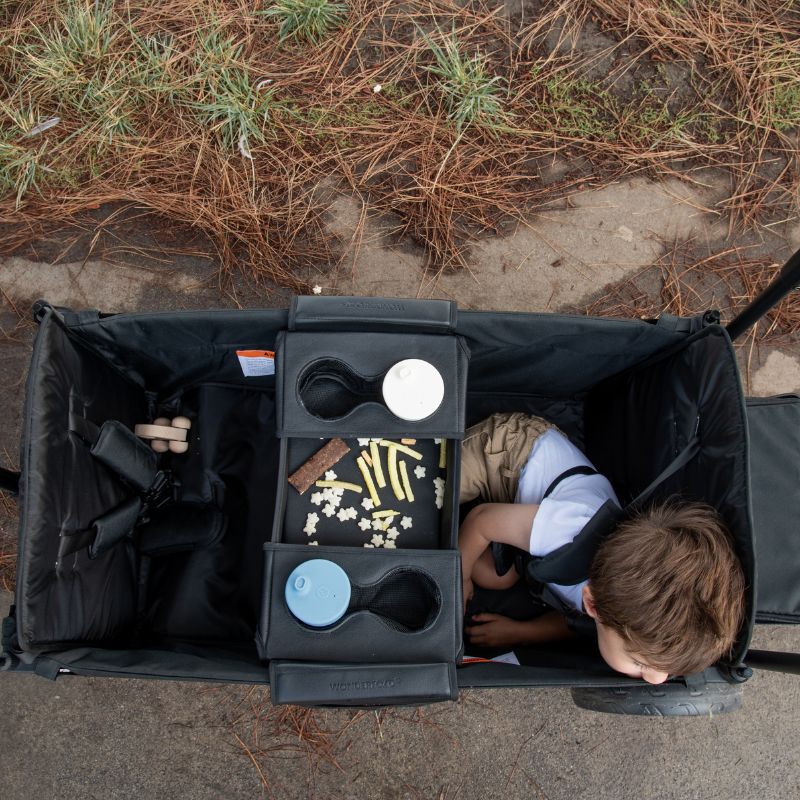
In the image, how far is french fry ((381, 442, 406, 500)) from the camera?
125cm

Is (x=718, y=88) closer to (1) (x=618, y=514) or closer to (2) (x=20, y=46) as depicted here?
(1) (x=618, y=514)

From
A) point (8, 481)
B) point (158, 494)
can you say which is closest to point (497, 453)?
point (158, 494)

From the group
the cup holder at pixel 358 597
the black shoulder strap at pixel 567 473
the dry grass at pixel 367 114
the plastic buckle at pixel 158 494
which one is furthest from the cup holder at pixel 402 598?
the dry grass at pixel 367 114

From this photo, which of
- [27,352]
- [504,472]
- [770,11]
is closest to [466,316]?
[504,472]

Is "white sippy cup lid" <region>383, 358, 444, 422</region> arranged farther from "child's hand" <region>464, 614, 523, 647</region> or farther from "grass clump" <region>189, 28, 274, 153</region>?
"grass clump" <region>189, 28, 274, 153</region>

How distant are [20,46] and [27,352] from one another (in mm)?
911

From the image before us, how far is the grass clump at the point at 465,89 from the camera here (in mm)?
1779

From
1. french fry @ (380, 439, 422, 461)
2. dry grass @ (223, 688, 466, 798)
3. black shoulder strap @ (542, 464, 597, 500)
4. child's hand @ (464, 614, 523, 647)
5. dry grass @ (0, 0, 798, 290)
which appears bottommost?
dry grass @ (223, 688, 466, 798)

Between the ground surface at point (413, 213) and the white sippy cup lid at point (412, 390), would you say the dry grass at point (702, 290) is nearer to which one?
the ground surface at point (413, 213)

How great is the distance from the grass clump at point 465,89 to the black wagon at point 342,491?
827 mm

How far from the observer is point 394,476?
125 cm

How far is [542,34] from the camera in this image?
1.88m

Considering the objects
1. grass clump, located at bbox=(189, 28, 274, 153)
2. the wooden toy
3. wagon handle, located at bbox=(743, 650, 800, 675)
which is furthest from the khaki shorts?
grass clump, located at bbox=(189, 28, 274, 153)

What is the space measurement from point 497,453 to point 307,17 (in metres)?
1.38
